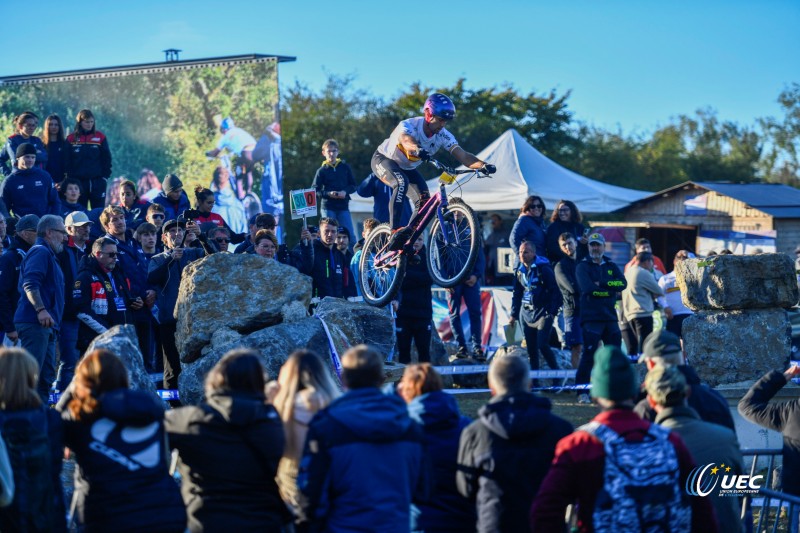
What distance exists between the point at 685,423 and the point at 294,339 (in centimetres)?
481

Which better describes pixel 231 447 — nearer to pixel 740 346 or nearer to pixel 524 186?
pixel 740 346

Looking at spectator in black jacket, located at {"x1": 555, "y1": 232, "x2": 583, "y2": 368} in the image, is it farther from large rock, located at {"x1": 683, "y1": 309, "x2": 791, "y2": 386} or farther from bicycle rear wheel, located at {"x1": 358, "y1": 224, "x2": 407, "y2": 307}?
bicycle rear wheel, located at {"x1": 358, "y1": 224, "x2": 407, "y2": 307}

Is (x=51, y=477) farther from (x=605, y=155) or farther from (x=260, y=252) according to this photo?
(x=605, y=155)

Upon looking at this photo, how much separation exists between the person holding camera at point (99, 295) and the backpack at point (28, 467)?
4818 mm

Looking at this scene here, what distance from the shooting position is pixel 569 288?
12320 millimetres

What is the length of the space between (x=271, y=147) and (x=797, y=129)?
44063mm

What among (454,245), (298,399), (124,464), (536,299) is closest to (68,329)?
(454,245)

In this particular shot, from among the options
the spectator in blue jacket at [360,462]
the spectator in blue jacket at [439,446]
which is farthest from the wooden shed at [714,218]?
the spectator in blue jacket at [360,462]

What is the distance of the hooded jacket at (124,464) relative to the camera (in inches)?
188

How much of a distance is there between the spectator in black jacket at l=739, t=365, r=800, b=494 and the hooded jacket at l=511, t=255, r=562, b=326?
577 cm

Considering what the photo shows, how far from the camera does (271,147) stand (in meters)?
20.0

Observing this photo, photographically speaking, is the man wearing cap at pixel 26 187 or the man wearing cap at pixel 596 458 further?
the man wearing cap at pixel 26 187

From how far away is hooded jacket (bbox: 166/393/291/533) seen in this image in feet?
15.6

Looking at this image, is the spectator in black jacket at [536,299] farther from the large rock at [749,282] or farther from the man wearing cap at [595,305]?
the large rock at [749,282]
